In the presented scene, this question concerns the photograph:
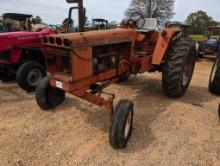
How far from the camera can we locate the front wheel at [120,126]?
345 cm

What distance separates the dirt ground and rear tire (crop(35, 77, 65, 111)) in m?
0.13

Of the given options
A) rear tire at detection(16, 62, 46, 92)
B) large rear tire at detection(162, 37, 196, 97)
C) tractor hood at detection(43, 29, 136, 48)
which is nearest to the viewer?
tractor hood at detection(43, 29, 136, 48)

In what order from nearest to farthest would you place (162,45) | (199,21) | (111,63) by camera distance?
1. (111,63)
2. (162,45)
3. (199,21)

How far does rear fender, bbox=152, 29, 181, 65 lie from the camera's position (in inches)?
205

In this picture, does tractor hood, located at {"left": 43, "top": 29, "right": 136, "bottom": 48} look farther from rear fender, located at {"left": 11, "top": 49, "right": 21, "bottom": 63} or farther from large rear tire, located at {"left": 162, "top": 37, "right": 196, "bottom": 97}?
rear fender, located at {"left": 11, "top": 49, "right": 21, "bottom": 63}

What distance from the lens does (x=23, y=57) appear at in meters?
6.30

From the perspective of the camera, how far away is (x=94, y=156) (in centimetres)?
341

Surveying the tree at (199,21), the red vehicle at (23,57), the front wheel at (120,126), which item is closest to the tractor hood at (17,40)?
the red vehicle at (23,57)

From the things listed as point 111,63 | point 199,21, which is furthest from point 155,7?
point 111,63

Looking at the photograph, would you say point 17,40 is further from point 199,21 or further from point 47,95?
point 199,21

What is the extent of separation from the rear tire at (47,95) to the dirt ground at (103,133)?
0.42 ft

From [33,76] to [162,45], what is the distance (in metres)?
2.83

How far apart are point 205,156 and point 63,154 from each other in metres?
1.80

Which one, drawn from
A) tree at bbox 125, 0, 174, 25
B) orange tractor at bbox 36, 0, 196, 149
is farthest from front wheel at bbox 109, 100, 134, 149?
tree at bbox 125, 0, 174, 25
